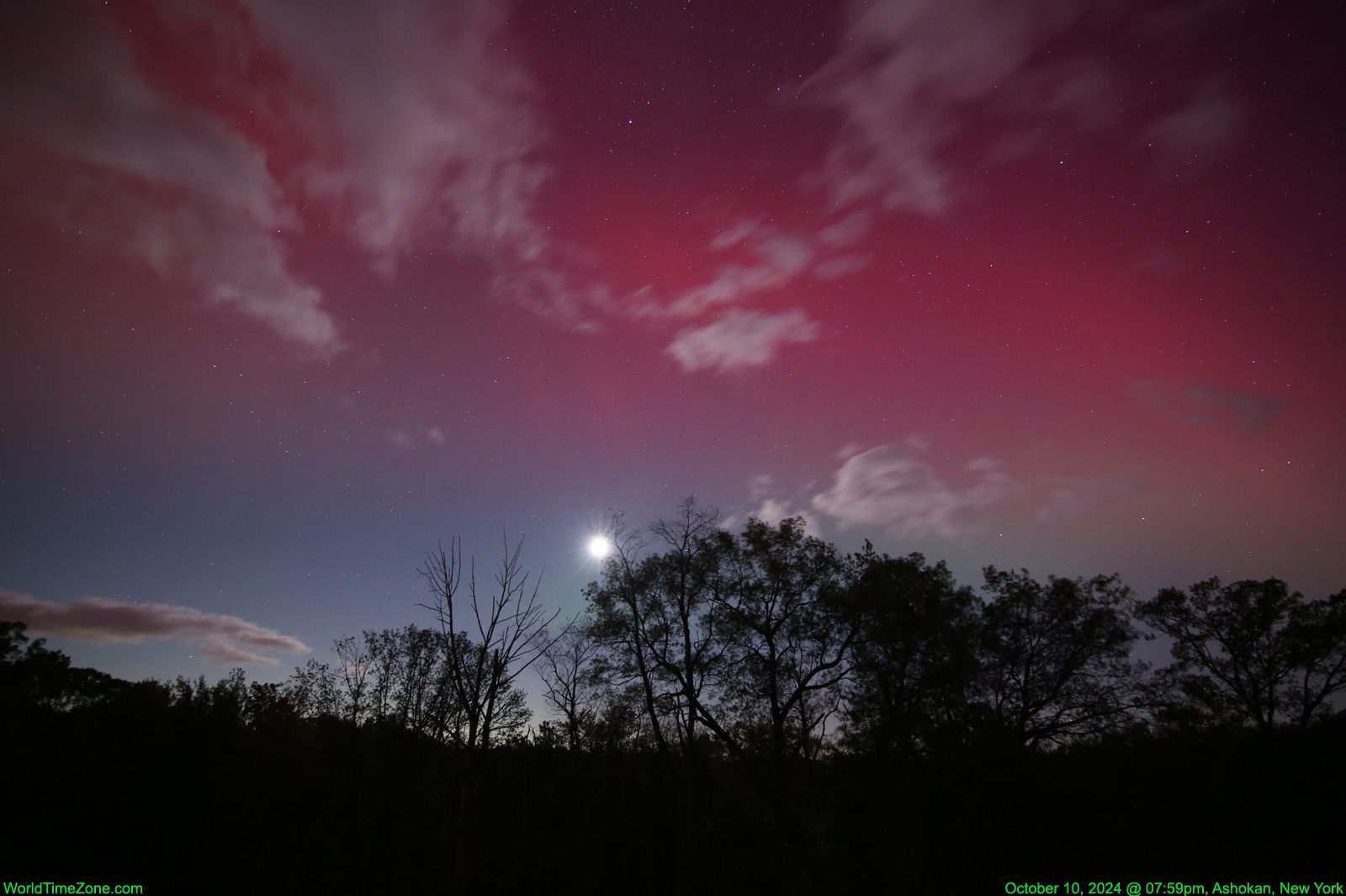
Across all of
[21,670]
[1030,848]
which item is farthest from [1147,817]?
[21,670]

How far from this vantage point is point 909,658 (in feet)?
67.2

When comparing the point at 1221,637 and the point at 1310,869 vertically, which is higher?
the point at 1221,637

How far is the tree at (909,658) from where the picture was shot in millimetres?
19312

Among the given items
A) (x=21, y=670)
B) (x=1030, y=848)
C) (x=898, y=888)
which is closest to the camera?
(x=898, y=888)

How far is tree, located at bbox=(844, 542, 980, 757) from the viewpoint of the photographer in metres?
19.3

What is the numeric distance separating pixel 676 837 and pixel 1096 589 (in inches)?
889

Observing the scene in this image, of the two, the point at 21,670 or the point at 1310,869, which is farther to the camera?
the point at 21,670

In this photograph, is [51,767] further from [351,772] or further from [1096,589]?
[1096,589]

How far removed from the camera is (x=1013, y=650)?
22641 millimetres
